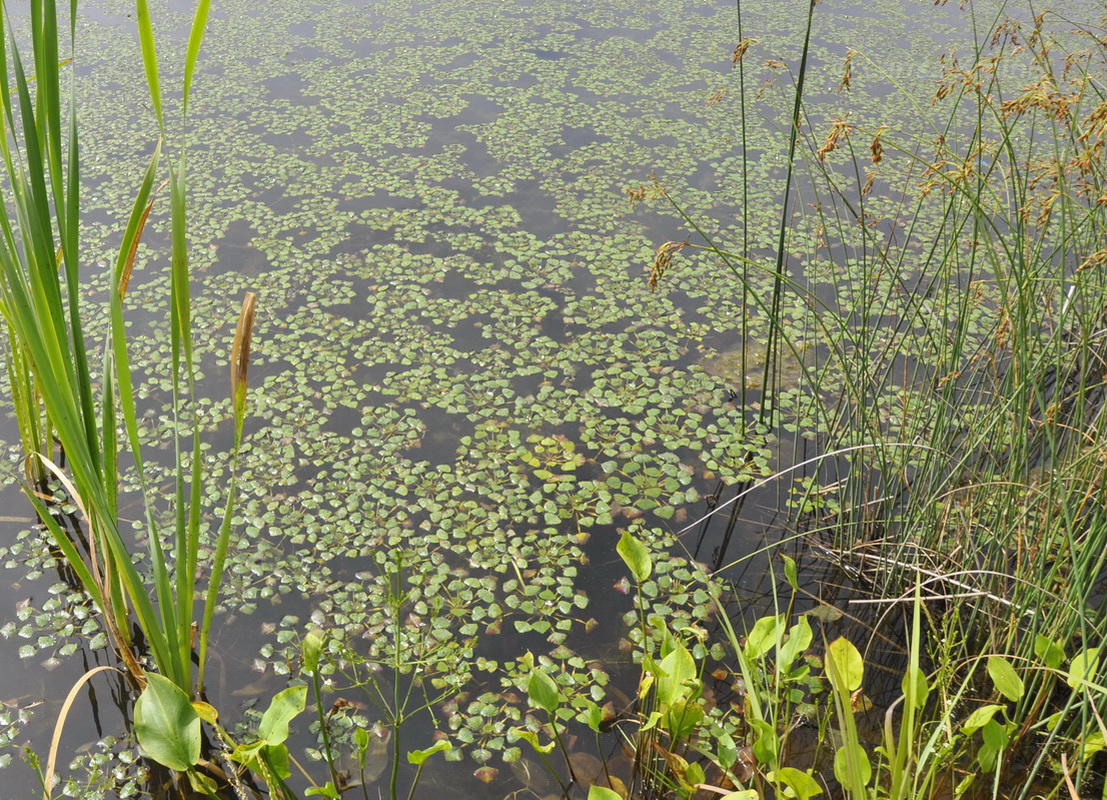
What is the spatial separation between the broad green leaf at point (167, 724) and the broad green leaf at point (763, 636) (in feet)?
2.77

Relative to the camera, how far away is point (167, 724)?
120cm

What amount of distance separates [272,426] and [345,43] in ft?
9.61

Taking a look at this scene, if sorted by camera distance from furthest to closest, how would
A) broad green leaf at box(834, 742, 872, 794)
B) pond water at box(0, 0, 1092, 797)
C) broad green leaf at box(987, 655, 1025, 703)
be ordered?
1. pond water at box(0, 0, 1092, 797)
2. broad green leaf at box(987, 655, 1025, 703)
3. broad green leaf at box(834, 742, 872, 794)

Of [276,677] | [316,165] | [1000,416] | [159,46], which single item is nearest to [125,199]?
[316,165]

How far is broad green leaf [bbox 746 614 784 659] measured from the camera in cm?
139

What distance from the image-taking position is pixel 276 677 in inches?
69.0

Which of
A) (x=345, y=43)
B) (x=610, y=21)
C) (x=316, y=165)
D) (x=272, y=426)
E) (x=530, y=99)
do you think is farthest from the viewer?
(x=610, y=21)

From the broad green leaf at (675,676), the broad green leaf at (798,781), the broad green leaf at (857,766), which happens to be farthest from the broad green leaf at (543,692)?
the broad green leaf at (857,766)

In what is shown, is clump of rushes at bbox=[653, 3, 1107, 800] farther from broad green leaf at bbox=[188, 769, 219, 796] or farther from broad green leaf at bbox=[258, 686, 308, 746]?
broad green leaf at bbox=[188, 769, 219, 796]

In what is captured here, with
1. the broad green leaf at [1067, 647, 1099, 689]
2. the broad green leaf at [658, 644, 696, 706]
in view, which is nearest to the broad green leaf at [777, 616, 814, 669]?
the broad green leaf at [658, 644, 696, 706]

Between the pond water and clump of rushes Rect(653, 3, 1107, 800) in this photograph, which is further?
the pond water

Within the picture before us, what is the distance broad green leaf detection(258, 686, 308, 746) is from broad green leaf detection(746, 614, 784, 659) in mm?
701

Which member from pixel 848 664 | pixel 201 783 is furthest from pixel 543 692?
pixel 201 783

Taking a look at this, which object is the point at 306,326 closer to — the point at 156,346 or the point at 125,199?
the point at 156,346
